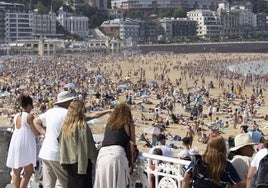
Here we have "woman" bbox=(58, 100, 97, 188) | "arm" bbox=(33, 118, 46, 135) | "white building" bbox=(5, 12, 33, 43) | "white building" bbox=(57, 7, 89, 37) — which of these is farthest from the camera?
"white building" bbox=(57, 7, 89, 37)

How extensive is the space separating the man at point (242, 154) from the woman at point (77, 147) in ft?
3.62

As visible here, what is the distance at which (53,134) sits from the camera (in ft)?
17.2

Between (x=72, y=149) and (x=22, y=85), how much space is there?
35700 millimetres

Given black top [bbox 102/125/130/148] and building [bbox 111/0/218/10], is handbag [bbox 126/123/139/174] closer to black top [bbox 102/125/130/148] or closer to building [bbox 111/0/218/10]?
black top [bbox 102/125/130/148]

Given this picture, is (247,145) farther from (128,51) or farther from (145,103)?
(128,51)

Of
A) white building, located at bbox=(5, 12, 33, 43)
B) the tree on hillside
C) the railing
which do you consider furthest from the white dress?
the tree on hillside

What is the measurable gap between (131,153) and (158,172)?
1.24ft

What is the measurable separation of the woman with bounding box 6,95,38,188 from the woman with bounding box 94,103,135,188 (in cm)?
111

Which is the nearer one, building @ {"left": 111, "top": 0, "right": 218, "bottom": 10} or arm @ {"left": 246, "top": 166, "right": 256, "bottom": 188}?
arm @ {"left": 246, "top": 166, "right": 256, "bottom": 188}

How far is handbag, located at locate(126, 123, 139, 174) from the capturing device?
4.75 m

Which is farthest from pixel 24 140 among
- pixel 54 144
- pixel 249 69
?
pixel 249 69

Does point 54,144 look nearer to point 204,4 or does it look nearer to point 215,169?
point 215,169

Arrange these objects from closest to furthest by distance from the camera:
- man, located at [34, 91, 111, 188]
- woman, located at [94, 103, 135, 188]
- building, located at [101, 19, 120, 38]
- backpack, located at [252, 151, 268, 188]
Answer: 1. backpack, located at [252, 151, 268, 188]
2. woman, located at [94, 103, 135, 188]
3. man, located at [34, 91, 111, 188]
4. building, located at [101, 19, 120, 38]

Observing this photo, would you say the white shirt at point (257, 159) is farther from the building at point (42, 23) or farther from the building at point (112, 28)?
the building at point (112, 28)
